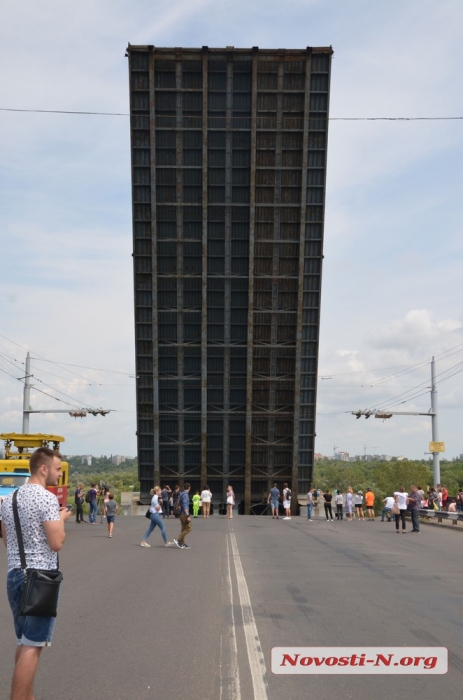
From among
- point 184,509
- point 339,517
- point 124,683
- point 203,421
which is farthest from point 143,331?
point 124,683

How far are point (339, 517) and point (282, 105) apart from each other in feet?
58.0

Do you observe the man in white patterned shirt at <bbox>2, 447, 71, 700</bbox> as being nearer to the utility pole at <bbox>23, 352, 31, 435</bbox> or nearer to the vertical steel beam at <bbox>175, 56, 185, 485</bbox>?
the vertical steel beam at <bbox>175, 56, 185, 485</bbox>

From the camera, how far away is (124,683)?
6.50 meters

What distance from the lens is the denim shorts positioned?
17.0 feet

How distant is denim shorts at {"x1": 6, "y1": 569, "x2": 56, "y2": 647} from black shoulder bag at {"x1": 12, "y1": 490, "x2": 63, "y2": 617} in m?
0.06

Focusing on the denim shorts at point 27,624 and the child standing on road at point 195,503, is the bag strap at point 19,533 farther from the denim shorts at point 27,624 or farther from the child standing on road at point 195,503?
the child standing on road at point 195,503

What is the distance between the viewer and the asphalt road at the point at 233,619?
655cm

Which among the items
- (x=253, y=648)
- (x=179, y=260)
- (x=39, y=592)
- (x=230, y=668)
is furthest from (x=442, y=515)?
(x=39, y=592)

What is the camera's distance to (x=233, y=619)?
9.43 m

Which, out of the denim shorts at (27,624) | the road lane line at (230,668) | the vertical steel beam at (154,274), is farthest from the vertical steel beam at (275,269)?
the denim shorts at (27,624)

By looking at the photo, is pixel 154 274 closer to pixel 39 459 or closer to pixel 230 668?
pixel 230 668

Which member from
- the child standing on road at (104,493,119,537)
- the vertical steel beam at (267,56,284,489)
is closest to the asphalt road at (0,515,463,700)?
the child standing on road at (104,493,119,537)

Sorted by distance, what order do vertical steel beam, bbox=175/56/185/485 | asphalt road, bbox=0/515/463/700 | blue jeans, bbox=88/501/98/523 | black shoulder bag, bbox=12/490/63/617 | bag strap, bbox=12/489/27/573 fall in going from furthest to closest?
vertical steel beam, bbox=175/56/185/485, blue jeans, bbox=88/501/98/523, asphalt road, bbox=0/515/463/700, bag strap, bbox=12/489/27/573, black shoulder bag, bbox=12/490/63/617

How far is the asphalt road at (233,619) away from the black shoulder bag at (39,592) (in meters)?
1.30
